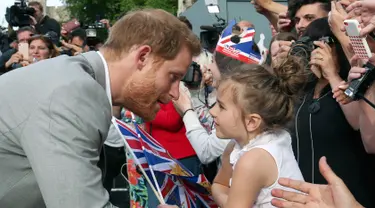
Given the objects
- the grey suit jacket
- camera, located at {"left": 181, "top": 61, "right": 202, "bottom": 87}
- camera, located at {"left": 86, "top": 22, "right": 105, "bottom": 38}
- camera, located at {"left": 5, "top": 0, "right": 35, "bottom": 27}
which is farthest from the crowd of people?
camera, located at {"left": 86, "top": 22, "right": 105, "bottom": 38}

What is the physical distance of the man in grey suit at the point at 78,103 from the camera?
178cm

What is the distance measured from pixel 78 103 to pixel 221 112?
100cm

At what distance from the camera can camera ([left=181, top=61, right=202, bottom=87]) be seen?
4.48m

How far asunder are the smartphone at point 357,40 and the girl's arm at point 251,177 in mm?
585

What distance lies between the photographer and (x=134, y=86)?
2311 mm

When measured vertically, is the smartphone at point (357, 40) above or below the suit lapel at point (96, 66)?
below

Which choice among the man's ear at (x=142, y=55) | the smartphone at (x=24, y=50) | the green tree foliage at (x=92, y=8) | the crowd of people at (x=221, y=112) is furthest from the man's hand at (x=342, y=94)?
the green tree foliage at (x=92, y=8)

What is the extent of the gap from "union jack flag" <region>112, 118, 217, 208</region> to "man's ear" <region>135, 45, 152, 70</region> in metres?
1.02

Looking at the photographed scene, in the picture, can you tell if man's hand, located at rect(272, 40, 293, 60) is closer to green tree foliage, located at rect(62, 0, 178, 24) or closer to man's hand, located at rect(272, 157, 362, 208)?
man's hand, located at rect(272, 157, 362, 208)

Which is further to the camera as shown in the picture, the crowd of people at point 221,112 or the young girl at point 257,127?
the young girl at point 257,127

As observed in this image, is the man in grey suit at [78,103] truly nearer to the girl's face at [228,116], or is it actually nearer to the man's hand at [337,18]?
the girl's face at [228,116]

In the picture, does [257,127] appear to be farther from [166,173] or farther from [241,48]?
[241,48]

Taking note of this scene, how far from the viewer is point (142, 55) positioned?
2.28 m

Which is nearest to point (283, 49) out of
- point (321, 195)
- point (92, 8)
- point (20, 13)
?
point (321, 195)
